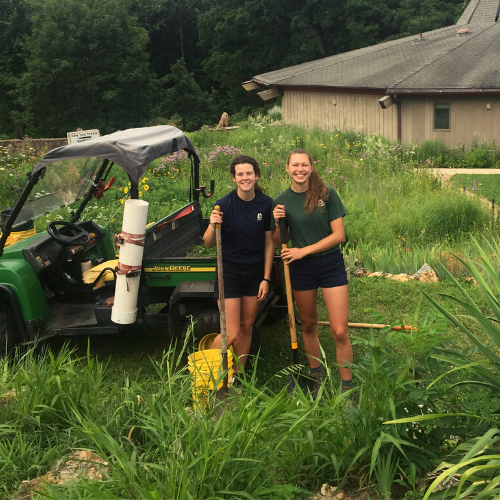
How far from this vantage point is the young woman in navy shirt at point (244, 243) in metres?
5.18

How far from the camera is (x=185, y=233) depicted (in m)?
7.07

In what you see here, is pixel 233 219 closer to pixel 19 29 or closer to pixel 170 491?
pixel 170 491

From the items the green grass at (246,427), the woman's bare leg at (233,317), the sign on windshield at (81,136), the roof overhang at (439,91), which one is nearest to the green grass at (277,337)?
the green grass at (246,427)

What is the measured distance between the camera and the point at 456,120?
71.7 ft

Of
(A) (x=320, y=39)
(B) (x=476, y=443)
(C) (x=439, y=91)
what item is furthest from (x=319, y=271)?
(A) (x=320, y=39)

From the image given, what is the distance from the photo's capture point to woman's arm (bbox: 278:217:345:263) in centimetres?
495

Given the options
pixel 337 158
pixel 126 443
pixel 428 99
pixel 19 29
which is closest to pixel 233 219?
pixel 126 443

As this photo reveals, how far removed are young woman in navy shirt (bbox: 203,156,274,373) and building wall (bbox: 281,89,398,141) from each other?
60.2ft

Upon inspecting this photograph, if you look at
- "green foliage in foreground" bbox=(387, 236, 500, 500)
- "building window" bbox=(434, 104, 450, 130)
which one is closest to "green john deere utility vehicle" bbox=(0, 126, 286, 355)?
"green foliage in foreground" bbox=(387, 236, 500, 500)

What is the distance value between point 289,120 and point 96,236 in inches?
840

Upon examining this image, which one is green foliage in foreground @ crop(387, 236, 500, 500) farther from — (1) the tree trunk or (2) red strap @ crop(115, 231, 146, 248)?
(1) the tree trunk

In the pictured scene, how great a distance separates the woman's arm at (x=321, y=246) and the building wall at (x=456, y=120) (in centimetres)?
1779

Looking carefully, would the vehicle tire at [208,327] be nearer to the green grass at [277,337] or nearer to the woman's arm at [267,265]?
the green grass at [277,337]

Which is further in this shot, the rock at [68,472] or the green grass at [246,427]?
the rock at [68,472]
